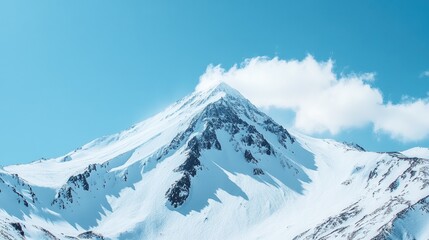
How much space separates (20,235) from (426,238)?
152m

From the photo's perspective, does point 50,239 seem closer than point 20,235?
No

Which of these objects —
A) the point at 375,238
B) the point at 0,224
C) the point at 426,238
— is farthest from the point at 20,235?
the point at 426,238

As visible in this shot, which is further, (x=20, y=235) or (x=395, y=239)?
(x=395, y=239)

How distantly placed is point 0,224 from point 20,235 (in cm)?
906

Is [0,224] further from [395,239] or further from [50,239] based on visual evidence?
[395,239]

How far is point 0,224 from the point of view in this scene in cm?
16025

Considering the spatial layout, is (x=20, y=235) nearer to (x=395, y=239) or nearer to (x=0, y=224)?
(x=0, y=224)

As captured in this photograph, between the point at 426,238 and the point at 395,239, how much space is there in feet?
40.6

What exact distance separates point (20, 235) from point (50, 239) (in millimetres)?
30780

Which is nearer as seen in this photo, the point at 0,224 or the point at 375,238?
the point at 0,224

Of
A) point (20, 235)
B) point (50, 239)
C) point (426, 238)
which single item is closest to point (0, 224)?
point (20, 235)

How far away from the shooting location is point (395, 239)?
200 metres

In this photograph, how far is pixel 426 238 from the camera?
19975 centimetres

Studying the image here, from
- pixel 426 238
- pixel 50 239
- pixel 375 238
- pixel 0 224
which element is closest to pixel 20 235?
pixel 0 224
